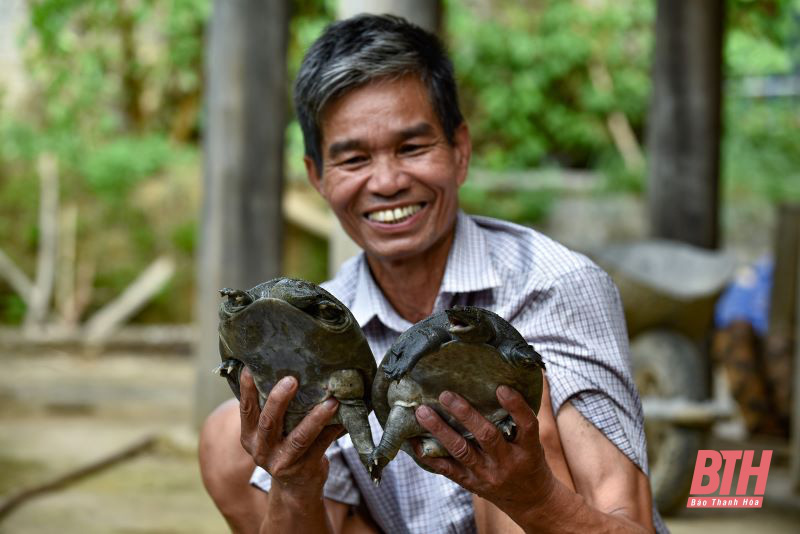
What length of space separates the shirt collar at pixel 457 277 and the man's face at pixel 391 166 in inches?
2.3

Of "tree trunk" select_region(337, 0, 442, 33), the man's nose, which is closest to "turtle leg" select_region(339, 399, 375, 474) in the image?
the man's nose

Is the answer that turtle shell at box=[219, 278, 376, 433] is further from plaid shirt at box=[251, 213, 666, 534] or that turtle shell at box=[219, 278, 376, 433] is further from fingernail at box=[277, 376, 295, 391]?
plaid shirt at box=[251, 213, 666, 534]

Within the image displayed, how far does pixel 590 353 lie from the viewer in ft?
5.98

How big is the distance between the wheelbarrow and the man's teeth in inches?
85.9

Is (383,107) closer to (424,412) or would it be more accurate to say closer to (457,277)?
(457,277)

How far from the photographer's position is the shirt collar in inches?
78.2

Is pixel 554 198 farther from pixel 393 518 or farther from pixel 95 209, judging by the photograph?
pixel 393 518

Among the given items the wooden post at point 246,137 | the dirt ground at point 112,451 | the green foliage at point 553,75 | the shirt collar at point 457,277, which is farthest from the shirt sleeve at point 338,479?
the green foliage at point 553,75

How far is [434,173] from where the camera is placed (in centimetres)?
197

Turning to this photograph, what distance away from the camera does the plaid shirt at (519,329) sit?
182 centimetres

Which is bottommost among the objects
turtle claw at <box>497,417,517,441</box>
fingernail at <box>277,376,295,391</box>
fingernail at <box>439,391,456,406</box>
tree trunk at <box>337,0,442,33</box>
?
turtle claw at <box>497,417,517,441</box>

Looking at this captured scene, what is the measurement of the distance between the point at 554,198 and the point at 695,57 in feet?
15.0

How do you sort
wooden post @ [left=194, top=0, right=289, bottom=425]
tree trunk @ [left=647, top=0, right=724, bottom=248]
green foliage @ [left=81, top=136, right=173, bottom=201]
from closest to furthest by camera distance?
wooden post @ [left=194, top=0, right=289, bottom=425] < tree trunk @ [left=647, top=0, right=724, bottom=248] < green foliage @ [left=81, top=136, right=173, bottom=201]

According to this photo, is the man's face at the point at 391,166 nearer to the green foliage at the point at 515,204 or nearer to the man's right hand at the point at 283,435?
the man's right hand at the point at 283,435
